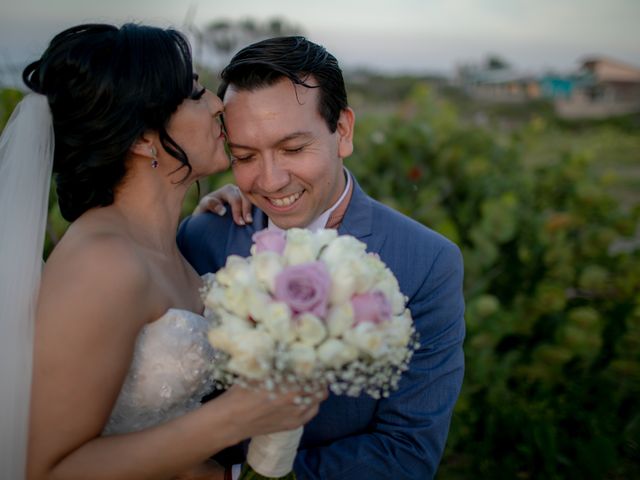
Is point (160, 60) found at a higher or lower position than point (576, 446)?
higher

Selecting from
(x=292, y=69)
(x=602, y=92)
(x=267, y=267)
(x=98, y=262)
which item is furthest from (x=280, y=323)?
(x=602, y=92)

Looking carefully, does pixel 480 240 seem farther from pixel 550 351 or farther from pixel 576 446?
pixel 576 446

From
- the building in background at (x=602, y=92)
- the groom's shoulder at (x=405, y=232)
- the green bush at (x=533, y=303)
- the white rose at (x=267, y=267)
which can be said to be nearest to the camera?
the white rose at (x=267, y=267)

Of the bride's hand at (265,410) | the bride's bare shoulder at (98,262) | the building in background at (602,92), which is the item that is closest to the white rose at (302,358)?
the bride's hand at (265,410)

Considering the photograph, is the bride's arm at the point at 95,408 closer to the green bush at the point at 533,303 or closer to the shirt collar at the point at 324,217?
the shirt collar at the point at 324,217

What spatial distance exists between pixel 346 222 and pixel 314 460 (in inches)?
41.6

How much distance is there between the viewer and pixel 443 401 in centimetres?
272

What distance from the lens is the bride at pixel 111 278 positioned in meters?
2.07

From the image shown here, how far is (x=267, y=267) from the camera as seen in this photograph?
1.86 meters

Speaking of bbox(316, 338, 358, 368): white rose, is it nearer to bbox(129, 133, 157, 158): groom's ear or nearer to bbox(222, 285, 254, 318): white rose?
bbox(222, 285, 254, 318): white rose

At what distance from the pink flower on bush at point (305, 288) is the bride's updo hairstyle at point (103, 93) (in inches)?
40.0

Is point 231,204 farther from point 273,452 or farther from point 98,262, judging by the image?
point 273,452

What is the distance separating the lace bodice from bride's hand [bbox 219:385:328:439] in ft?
1.39

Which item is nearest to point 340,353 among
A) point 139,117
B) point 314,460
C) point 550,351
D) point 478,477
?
point 314,460
